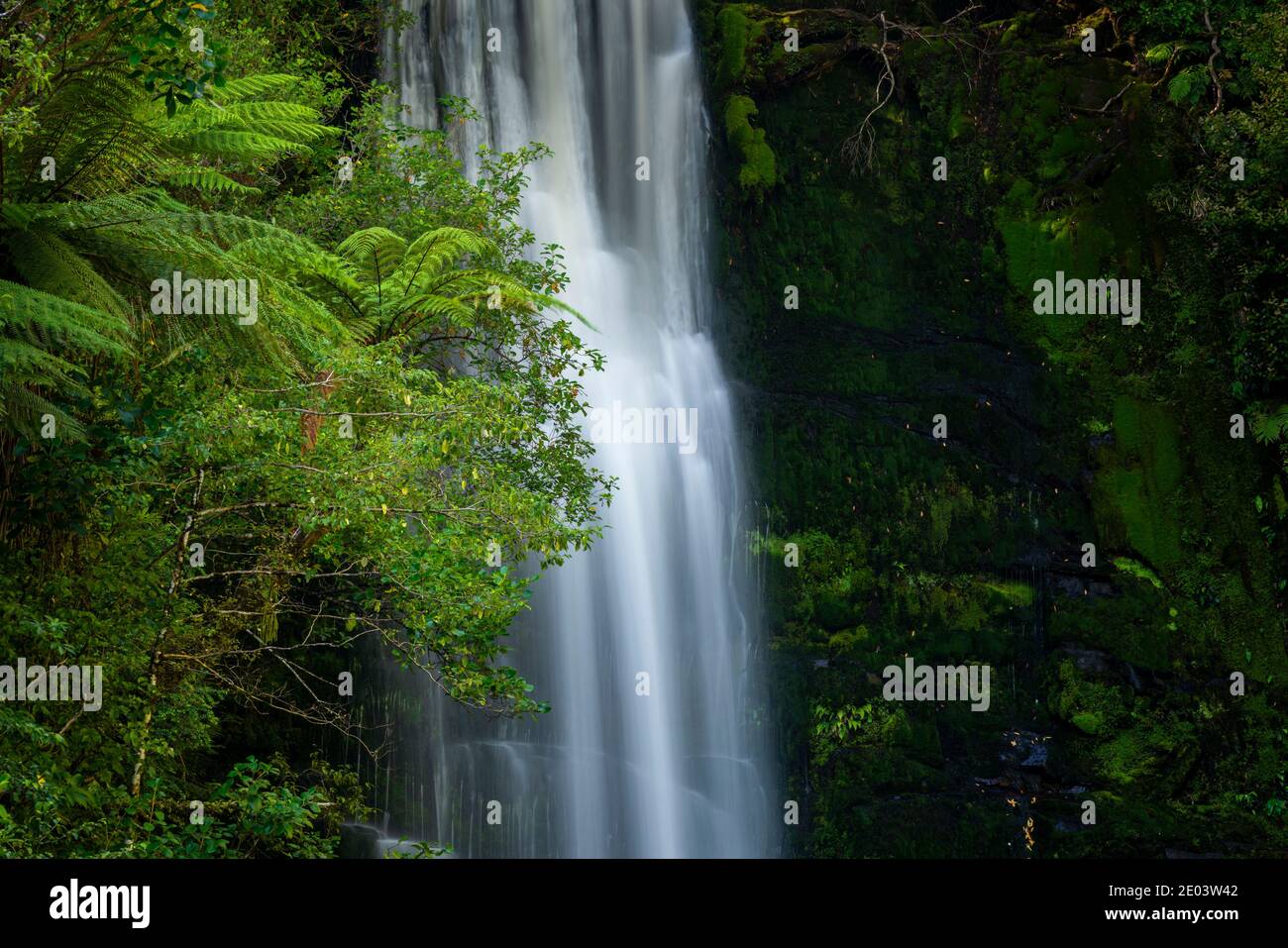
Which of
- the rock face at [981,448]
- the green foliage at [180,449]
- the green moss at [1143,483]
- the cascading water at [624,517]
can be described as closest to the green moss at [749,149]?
the rock face at [981,448]

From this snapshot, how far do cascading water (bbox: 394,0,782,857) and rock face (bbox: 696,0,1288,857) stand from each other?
0.57 metres

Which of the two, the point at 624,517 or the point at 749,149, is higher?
the point at 749,149

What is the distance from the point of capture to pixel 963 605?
14070 millimetres

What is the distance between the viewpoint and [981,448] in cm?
1447

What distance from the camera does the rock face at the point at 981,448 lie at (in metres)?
13.2

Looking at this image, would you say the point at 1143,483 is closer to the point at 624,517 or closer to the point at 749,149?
the point at 624,517

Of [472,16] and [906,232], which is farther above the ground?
[472,16]

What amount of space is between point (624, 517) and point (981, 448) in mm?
4191

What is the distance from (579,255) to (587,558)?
3.39m

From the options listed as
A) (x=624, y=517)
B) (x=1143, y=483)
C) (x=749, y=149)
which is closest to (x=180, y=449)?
(x=624, y=517)

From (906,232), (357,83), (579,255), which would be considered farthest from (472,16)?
(906,232)
